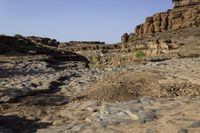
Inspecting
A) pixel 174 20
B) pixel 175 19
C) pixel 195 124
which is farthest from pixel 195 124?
pixel 174 20

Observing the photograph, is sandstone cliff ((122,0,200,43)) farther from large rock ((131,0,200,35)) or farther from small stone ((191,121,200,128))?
small stone ((191,121,200,128))

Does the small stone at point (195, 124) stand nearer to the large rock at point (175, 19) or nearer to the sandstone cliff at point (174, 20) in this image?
the sandstone cliff at point (174, 20)

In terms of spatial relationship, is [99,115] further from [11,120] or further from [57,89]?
[57,89]

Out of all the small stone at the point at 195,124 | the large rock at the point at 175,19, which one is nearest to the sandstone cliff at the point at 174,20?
the large rock at the point at 175,19

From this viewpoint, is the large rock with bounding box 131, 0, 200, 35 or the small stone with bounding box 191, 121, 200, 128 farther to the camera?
the large rock with bounding box 131, 0, 200, 35

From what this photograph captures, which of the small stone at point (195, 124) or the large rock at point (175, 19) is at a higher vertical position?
the large rock at point (175, 19)

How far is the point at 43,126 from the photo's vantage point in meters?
6.49

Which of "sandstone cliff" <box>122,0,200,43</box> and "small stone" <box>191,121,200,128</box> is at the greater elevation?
"sandstone cliff" <box>122,0,200,43</box>

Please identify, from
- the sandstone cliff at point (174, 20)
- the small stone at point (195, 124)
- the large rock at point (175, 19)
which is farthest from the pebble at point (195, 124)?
the large rock at point (175, 19)

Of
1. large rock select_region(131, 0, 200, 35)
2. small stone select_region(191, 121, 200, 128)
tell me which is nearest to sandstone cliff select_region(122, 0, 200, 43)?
large rock select_region(131, 0, 200, 35)

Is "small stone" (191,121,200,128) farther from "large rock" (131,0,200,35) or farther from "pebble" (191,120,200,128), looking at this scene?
"large rock" (131,0,200,35)

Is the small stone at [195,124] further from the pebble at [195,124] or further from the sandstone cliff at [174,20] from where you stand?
the sandstone cliff at [174,20]

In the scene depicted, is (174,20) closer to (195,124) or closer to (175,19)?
(175,19)

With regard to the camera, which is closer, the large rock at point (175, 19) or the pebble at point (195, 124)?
the pebble at point (195, 124)
